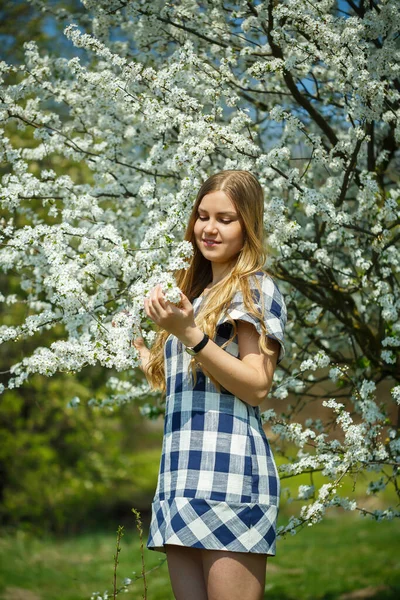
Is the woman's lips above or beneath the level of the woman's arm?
above

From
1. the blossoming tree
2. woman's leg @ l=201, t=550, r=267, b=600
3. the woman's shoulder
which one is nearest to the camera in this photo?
woman's leg @ l=201, t=550, r=267, b=600

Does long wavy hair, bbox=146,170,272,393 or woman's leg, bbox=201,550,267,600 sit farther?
long wavy hair, bbox=146,170,272,393

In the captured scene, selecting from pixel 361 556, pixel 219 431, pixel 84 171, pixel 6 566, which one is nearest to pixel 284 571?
pixel 361 556

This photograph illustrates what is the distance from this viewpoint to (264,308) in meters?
2.30

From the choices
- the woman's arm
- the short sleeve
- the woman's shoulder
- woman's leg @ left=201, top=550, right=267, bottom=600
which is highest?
the woman's shoulder

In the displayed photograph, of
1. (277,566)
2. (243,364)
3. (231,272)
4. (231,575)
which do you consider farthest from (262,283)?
(277,566)

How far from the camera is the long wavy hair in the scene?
7.53 ft

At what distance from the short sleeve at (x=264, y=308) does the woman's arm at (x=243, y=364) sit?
4 cm

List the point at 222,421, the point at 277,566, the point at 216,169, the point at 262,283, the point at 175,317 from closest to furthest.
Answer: the point at 175,317 → the point at 222,421 → the point at 262,283 → the point at 216,169 → the point at 277,566

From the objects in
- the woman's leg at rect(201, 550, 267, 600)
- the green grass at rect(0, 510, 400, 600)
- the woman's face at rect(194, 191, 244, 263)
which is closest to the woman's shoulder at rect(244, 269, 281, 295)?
the woman's face at rect(194, 191, 244, 263)

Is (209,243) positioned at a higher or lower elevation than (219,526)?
higher

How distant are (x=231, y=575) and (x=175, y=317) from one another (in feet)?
2.57

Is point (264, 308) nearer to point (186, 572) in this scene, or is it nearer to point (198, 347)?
point (198, 347)

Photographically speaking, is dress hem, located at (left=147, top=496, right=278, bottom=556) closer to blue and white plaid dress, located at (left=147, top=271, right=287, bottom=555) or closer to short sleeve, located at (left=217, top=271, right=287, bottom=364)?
blue and white plaid dress, located at (left=147, top=271, right=287, bottom=555)
